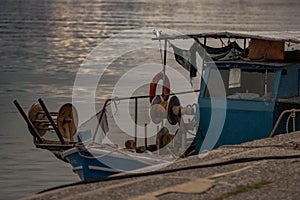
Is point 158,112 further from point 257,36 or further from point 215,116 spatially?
point 257,36

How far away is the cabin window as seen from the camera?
16328mm

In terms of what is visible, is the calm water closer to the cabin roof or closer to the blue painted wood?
the cabin roof

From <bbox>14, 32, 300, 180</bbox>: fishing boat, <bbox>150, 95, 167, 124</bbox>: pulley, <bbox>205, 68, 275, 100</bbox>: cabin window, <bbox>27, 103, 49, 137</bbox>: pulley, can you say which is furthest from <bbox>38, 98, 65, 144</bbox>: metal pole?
<bbox>205, 68, 275, 100</bbox>: cabin window

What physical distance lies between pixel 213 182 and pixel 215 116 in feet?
19.0

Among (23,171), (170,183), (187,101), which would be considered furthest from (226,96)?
(187,101)

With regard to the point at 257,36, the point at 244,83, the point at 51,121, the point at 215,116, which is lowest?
the point at 51,121

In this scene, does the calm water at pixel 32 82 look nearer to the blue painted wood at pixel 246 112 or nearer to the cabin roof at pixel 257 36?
the cabin roof at pixel 257 36

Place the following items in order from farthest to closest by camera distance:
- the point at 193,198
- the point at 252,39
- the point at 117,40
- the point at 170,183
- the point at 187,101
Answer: the point at 117,40, the point at 187,101, the point at 252,39, the point at 170,183, the point at 193,198

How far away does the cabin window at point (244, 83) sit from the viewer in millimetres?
16328

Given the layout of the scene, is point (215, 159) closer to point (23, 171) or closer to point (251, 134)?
point (251, 134)

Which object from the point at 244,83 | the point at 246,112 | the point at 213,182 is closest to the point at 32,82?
the point at 244,83

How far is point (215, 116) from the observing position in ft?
53.4

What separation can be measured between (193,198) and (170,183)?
700 mm

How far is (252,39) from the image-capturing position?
686 inches
